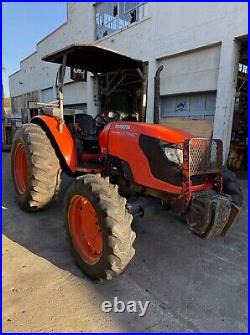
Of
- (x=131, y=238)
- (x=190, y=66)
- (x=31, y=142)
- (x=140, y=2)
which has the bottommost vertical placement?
(x=131, y=238)

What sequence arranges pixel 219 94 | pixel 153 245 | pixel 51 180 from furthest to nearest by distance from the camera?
pixel 219 94
pixel 51 180
pixel 153 245

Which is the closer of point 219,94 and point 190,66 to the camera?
point 219,94

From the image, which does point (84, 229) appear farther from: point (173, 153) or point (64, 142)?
point (64, 142)

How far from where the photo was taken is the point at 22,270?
2.51 m

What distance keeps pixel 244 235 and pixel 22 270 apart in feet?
8.57

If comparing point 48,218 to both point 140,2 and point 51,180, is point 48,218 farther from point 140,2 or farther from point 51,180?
point 140,2

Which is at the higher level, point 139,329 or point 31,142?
point 31,142

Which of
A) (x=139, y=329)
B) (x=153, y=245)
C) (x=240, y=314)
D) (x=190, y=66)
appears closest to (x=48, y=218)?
(x=153, y=245)

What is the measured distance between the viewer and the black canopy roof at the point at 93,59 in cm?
333

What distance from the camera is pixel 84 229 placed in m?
2.70

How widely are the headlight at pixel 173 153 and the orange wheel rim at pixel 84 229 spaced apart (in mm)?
815

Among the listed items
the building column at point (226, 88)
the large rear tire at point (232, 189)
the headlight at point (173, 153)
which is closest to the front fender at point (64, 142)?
the headlight at point (173, 153)

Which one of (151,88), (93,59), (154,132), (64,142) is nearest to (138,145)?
(154,132)

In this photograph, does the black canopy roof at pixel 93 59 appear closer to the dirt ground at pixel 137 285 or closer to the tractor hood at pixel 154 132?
the tractor hood at pixel 154 132
